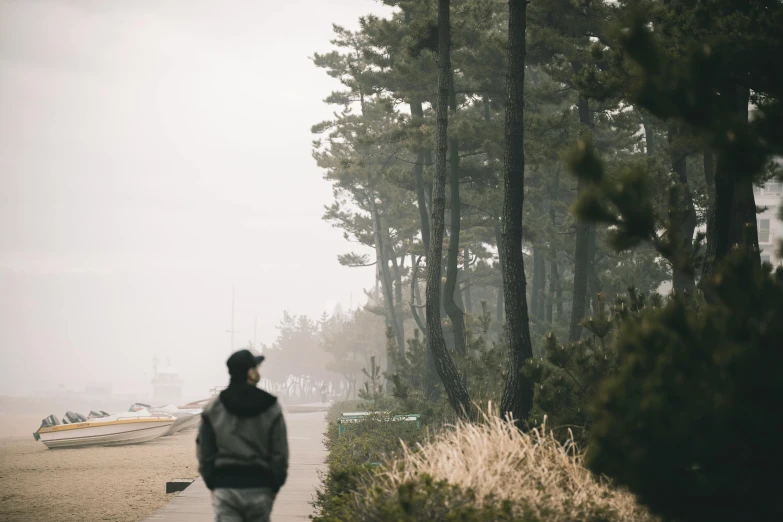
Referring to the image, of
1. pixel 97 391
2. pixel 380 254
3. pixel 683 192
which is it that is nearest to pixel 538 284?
pixel 380 254

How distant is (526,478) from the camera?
8.03 meters

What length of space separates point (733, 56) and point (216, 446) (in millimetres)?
8140

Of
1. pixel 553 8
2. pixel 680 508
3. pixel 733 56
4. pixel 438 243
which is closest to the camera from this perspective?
pixel 680 508

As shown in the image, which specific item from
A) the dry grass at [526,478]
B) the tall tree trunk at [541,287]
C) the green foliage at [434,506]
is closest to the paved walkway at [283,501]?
the dry grass at [526,478]

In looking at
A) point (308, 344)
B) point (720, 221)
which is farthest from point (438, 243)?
point (308, 344)

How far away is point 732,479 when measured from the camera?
5.18 meters

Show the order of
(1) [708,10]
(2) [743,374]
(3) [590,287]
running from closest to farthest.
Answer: (2) [743,374] < (1) [708,10] < (3) [590,287]

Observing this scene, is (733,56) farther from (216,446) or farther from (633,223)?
(216,446)

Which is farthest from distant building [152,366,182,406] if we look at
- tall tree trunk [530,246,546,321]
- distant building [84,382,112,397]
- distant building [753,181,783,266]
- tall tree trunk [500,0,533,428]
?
tall tree trunk [500,0,533,428]

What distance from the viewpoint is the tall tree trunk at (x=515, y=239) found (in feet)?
47.2

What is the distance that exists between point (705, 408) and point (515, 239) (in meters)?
9.97

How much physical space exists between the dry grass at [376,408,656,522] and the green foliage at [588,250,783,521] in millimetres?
1961

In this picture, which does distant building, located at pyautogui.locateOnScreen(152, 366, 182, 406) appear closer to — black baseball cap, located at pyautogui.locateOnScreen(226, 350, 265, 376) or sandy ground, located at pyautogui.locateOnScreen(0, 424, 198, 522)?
sandy ground, located at pyautogui.locateOnScreen(0, 424, 198, 522)

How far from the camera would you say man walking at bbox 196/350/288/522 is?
6.04 metres
